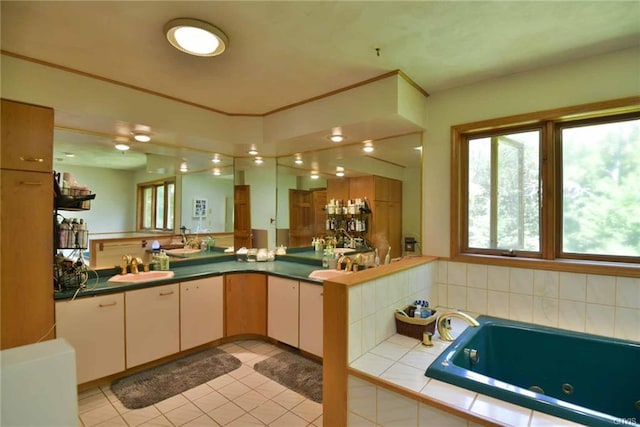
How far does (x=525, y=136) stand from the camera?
2338 millimetres

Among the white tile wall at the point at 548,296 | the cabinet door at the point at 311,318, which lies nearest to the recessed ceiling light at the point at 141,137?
the cabinet door at the point at 311,318

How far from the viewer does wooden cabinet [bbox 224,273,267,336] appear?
3.12 m

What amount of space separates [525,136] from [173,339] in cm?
343

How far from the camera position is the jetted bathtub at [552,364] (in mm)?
1717

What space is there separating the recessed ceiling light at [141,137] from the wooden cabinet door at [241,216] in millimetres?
1127

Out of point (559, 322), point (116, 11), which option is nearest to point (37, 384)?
point (116, 11)

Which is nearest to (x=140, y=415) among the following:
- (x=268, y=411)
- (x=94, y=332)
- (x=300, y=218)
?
(x=94, y=332)

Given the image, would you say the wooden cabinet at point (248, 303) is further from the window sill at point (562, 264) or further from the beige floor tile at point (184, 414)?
the window sill at point (562, 264)

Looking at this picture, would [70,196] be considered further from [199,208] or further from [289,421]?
[289,421]

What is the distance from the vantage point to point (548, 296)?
215cm

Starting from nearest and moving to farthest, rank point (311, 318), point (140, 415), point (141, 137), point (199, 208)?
1. point (140, 415)
2. point (311, 318)
3. point (141, 137)
4. point (199, 208)

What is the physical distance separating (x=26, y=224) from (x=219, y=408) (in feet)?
5.92

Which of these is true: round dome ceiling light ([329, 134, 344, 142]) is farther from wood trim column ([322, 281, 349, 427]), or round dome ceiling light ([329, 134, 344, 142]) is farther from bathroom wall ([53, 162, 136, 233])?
bathroom wall ([53, 162, 136, 233])

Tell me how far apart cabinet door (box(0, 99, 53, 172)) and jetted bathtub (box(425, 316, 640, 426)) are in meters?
2.77
